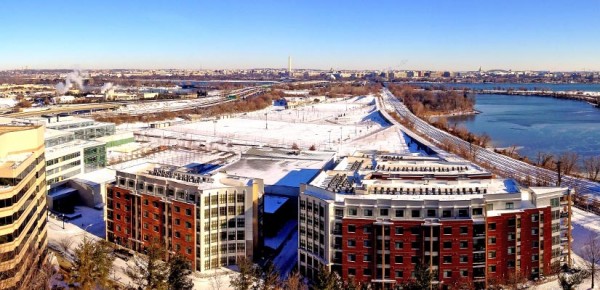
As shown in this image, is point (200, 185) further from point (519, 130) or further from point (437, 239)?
point (519, 130)

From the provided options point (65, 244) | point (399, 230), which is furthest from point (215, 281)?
point (65, 244)

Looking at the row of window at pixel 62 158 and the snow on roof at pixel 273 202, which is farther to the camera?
the row of window at pixel 62 158

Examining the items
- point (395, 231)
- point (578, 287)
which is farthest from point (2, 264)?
point (578, 287)

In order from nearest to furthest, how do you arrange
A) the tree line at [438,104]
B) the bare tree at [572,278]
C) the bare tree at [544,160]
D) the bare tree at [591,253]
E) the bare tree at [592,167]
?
1. the bare tree at [572,278]
2. the bare tree at [591,253]
3. the bare tree at [592,167]
4. the bare tree at [544,160]
5. the tree line at [438,104]

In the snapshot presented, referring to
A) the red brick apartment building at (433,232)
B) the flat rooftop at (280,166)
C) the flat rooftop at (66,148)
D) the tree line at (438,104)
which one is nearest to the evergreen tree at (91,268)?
the red brick apartment building at (433,232)

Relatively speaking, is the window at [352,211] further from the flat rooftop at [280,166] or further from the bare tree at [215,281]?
the flat rooftop at [280,166]

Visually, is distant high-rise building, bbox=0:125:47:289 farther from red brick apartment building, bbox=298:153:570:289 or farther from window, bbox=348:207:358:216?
window, bbox=348:207:358:216
